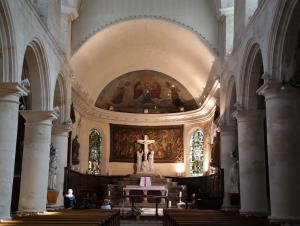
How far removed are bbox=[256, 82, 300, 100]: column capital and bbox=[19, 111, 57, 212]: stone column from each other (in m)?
7.72

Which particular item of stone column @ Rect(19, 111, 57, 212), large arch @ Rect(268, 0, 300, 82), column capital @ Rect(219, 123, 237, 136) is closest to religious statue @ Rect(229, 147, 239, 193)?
column capital @ Rect(219, 123, 237, 136)

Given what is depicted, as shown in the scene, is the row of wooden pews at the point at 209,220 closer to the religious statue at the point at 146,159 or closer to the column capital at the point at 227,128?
the column capital at the point at 227,128

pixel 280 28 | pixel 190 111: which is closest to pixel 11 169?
pixel 280 28

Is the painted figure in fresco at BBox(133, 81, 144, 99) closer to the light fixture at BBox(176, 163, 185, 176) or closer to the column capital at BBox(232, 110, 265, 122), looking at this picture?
the light fixture at BBox(176, 163, 185, 176)

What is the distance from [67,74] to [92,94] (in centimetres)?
804

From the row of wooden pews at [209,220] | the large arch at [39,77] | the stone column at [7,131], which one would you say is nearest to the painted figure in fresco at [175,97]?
the large arch at [39,77]

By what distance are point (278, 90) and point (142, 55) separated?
55.5ft

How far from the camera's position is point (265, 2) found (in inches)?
489

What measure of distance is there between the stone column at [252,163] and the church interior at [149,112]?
4 cm

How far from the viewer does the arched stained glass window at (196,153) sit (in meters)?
28.5

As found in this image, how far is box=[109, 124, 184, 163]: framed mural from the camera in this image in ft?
95.0

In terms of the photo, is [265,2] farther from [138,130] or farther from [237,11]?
[138,130]

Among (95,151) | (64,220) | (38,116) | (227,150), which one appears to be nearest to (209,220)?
(64,220)

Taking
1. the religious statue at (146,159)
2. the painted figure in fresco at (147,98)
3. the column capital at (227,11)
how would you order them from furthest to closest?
1. the painted figure in fresco at (147,98)
2. the religious statue at (146,159)
3. the column capital at (227,11)
